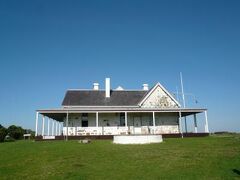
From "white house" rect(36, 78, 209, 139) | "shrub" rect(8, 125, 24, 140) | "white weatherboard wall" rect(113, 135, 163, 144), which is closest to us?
"white weatherboard wall" rect(113, 135, 163, 144)

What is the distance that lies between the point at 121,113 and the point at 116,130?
7.39 ft

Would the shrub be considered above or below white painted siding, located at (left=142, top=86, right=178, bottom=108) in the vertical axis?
below

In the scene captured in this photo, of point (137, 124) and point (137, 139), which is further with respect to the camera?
point (137, 124)

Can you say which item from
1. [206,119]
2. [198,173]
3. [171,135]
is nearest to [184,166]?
[198,173]

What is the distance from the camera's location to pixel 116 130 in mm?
33250

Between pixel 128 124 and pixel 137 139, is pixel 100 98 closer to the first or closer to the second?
pixel 128 124

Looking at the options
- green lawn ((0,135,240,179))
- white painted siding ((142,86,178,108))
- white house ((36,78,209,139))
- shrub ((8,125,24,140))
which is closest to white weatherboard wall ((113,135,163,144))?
green lawn ((0,135,240,179))

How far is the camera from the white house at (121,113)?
1255 inches

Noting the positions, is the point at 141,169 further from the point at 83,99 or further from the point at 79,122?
the point at 83,99

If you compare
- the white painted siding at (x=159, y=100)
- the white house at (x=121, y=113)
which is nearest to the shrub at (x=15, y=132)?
the white house at (x=121, y=113)

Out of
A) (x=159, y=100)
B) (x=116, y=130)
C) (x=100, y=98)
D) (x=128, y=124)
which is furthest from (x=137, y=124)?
(x=100, y=98)

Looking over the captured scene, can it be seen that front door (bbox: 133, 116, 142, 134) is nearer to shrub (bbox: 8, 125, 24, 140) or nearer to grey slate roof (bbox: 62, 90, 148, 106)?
grey slate roof (bbox: 62, 90, 148, 106)

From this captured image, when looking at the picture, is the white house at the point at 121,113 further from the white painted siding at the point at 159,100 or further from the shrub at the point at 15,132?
the shrub at the point at 15,132

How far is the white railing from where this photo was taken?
3231 centimetres
